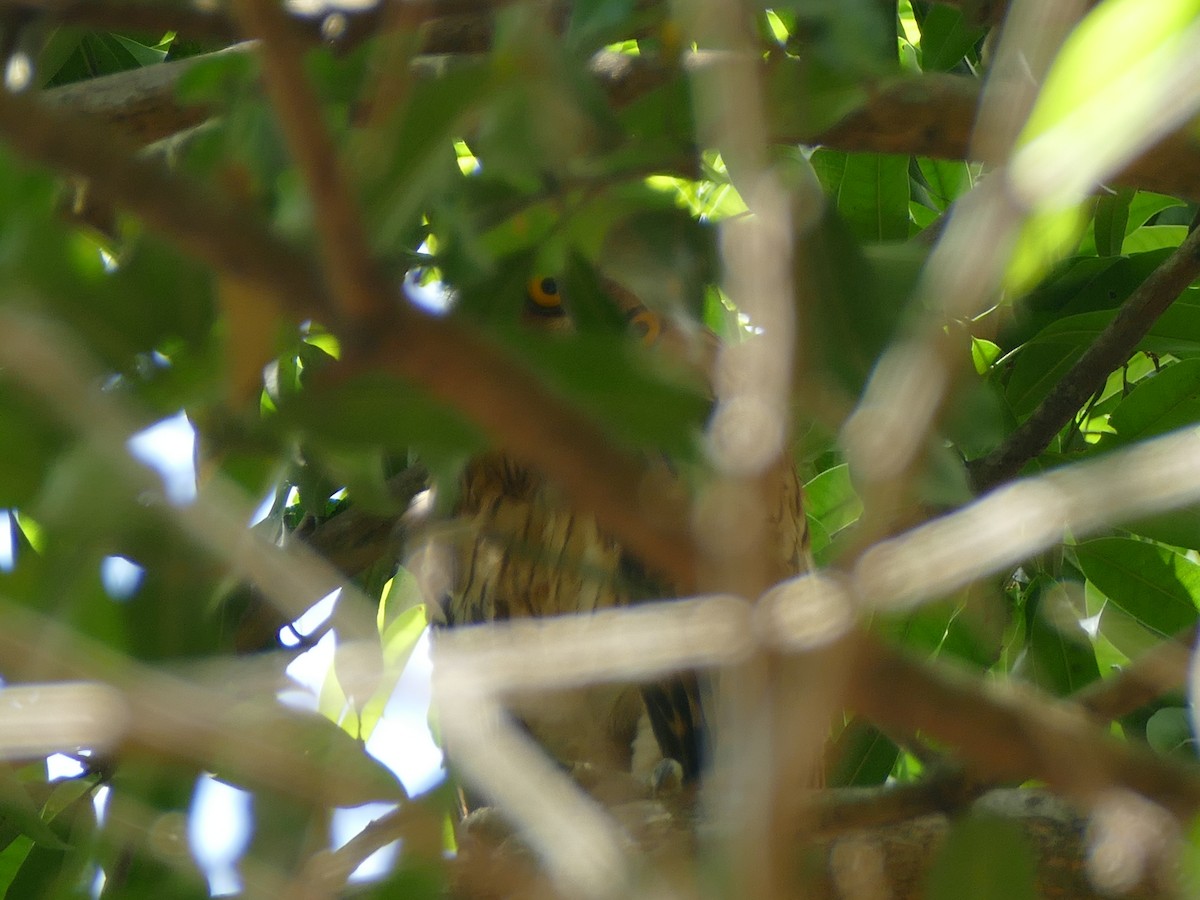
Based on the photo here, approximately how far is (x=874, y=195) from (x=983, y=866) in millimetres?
1009

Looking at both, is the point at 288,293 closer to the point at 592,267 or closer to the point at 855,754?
the point at 592,267

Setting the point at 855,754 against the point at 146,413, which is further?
the point at 855,754

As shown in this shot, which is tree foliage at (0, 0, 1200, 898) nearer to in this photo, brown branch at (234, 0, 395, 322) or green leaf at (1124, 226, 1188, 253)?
brown branch at (234, 0, 395, 322)

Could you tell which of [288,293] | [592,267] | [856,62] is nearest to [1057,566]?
[592,267]

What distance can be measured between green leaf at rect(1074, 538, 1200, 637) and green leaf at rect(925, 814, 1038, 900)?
0.81 meters

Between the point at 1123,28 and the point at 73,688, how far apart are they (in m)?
0.37

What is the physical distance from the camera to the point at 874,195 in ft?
4.65

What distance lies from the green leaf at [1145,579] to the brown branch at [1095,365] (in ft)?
0.46

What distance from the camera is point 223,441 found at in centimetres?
52

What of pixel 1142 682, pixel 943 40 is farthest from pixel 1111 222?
pixel 1142 682

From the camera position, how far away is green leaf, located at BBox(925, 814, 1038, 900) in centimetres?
53

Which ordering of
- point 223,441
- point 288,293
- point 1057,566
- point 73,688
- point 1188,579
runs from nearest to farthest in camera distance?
point 288,293 → point 73,688 → point 223,441 → point 1188,579 → point 1057,566

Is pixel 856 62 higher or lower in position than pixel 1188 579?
higher

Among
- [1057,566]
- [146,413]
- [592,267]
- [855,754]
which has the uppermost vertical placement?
[146,413]
